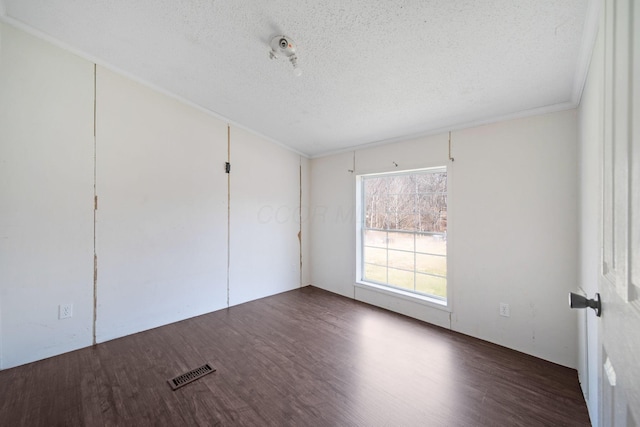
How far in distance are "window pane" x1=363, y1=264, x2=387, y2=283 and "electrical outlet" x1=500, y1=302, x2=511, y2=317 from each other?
140 cm

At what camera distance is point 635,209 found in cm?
47

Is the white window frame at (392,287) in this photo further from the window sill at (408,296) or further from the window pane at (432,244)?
the window pane at (432,244)

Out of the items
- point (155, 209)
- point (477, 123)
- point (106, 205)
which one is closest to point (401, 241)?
point (477, 123)

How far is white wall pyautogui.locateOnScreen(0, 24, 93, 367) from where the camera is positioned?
6.80 feet

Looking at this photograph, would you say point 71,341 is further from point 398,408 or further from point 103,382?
point 398,408

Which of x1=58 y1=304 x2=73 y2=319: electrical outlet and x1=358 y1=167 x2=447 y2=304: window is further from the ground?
x1=358 y1=167 x2=447 y2=304: window

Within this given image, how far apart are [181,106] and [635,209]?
372 cm

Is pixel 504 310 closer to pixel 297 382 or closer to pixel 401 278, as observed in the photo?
pixel 401 278

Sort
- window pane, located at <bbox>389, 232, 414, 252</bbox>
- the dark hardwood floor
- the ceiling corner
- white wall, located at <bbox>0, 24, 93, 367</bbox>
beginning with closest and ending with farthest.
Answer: the ceiling corner → the dark hardwood floor → white wall, located at <bbox>0, 24, 93, 367</bbox> → window pane, located at <bbox>389, 232, 414, 252</bbox>

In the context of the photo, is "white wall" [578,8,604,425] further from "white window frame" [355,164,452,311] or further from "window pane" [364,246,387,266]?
"window pane" [364,246,387,266]

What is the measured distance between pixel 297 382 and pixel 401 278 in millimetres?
1960

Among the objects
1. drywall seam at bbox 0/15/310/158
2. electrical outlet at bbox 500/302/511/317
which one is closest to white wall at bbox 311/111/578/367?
electrical outlet at bbox 500/302/511/317

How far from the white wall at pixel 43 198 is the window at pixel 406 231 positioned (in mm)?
3322

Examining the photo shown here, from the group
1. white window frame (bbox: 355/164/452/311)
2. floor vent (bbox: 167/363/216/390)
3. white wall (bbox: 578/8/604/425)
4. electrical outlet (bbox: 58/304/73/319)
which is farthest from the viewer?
white window frame (bbox: 355/164/452/311)
